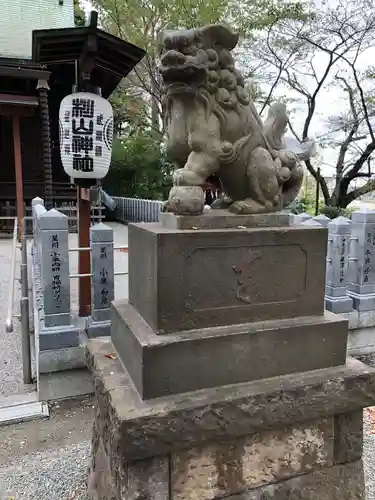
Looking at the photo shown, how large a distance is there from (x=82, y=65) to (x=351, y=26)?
11472 millimetres

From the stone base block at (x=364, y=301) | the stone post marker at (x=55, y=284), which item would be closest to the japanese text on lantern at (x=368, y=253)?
the stone base block at (x=364, y=301)

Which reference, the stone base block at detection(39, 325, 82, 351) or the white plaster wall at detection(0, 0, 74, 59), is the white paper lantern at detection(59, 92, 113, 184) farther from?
the white plaster wall at detection(0, 0, 74, 59)

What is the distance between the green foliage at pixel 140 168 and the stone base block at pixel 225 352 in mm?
13624

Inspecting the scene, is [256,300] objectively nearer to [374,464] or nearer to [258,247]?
[258,247]

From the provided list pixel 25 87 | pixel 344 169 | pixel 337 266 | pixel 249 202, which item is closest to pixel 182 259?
pixel 249 202

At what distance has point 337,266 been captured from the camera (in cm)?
431

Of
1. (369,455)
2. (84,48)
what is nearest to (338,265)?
(369,455)

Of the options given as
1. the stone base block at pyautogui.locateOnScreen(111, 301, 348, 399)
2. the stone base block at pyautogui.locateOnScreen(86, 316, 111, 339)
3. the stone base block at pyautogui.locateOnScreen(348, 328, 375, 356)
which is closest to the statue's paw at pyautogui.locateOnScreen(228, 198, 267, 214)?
the stone base block at pyautogui.locateOnScreen(111, 301, 348, 399)

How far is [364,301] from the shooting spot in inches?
175

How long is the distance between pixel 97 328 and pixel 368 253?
2.97 metres

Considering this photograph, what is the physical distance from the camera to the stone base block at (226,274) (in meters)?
1.66

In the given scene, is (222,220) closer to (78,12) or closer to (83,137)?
(83,137)

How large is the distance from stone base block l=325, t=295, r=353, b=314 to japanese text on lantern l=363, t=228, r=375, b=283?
0.31 m

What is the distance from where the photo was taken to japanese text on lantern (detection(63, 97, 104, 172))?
425 cm
